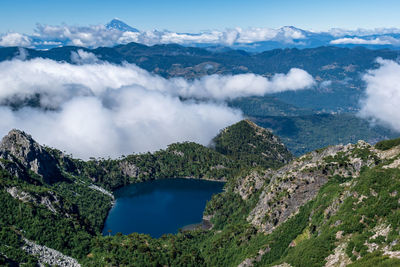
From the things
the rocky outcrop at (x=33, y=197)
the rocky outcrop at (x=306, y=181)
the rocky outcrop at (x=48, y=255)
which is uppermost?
the rocky outcrop at (x=306, y=181)

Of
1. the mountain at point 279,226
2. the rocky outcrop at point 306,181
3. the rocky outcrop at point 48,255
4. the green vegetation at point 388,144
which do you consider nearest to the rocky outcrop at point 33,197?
the mountain at point 279,226

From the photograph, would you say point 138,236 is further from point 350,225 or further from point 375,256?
point 375,256

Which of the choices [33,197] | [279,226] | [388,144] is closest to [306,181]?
[279,226]

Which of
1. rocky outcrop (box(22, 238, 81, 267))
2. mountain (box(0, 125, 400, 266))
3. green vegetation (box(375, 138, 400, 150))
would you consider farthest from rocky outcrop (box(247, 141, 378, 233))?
rocky outcrop (box(22, 238, 81, 267))

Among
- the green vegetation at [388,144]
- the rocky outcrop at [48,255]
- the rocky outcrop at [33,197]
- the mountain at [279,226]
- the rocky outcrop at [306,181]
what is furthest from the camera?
the rocky outcrop at [33,197]

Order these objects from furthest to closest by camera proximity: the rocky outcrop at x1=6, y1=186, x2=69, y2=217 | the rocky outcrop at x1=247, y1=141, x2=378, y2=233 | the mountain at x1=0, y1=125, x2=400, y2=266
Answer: the rocky outcrop at x1=6, y1=186, x2=69, y2=217
the rocky outcrop at x1=247, y1=141, x2=378, y2=233
the mountain at x1=0, y1=125, x2=400, y2=266

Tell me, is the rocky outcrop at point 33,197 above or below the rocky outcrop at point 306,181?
below

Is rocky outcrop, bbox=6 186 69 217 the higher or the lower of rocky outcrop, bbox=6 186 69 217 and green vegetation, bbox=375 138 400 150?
the lower

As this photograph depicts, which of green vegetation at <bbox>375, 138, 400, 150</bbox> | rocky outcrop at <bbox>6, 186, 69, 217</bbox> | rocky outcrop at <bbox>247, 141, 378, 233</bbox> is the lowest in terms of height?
rocky outcrop at <bbox>6, 186, 69, 217</bbox>

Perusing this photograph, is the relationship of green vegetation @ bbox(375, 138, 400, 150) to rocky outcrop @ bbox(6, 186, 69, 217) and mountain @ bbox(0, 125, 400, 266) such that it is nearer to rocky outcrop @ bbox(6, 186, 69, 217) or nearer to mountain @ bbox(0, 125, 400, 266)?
mountain @ bbox(0, 125, 400, 266)

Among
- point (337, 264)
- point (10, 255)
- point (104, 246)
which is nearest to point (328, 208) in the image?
point (337, 264)

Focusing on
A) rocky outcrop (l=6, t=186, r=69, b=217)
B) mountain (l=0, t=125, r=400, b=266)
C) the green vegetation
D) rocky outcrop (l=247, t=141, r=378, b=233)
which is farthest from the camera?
rocky outcrop (l=6, t=186, r=69, b=217)

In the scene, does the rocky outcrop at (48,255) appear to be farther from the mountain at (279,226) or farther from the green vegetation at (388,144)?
the green vegetation at (388,144)
